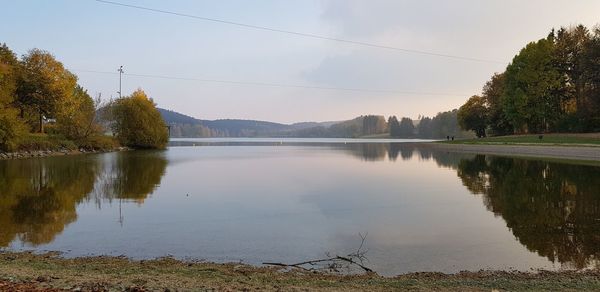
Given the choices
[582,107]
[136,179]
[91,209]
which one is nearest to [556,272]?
[91,209]

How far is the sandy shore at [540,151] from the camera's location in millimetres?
42750

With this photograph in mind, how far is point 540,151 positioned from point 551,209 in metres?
38.7

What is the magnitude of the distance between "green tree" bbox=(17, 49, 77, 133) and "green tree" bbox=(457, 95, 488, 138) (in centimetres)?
7153

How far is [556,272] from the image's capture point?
27.7ft

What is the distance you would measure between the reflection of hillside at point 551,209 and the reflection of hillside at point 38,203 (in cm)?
1249

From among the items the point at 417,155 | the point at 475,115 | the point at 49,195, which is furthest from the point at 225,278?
the point at 475,115

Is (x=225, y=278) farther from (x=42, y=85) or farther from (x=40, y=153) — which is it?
(x=42, y=85)

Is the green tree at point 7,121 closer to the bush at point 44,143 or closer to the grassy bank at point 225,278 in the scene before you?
the bush at point 44,143

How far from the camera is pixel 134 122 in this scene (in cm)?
8012

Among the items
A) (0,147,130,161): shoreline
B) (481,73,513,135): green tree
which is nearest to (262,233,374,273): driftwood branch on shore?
(0,147,130,161): shoreline

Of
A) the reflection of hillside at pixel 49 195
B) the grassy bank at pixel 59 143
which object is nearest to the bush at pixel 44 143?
the grassy bank at pixel 59 143

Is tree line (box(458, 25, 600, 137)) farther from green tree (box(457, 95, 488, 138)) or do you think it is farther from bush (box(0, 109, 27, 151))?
bush (box(0, 109, 27, 151))

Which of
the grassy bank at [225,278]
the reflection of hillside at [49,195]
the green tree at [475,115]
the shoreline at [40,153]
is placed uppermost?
the green tree at [475,115]

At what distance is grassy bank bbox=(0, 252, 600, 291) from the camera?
23.2 ft
